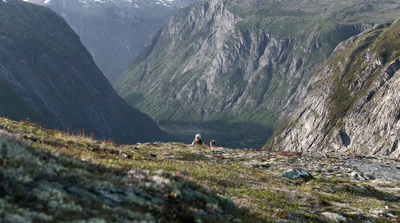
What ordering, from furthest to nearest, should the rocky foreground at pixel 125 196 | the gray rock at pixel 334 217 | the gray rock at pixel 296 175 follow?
the gray rock at pixel 296 175 < the gray rock at pixel 334 217 < the rocky foreground at pixel 125 196

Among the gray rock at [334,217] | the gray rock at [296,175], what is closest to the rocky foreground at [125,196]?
the gray rock at [334,217]

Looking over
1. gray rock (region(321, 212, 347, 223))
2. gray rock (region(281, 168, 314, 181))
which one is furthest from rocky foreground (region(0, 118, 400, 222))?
gray rock (region(281, 168, 314, 181))

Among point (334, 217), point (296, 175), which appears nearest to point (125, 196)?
point (334, 217)

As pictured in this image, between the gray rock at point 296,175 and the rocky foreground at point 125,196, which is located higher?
the rocky foreground at point 125,196

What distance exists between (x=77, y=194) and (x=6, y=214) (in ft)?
7.39

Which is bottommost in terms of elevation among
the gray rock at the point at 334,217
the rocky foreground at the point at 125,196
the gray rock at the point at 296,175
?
the gray rock at the point at 296,175

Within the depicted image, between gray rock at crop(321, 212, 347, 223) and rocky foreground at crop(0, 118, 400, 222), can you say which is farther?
gray rock at crop(321, 212, 347, 223)

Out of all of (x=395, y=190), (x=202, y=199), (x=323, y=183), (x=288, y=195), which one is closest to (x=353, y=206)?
(x=288, y=195)

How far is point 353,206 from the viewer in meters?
20.9

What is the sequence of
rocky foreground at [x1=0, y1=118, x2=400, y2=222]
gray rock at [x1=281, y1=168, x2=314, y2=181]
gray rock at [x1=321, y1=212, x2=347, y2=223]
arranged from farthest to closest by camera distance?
gray rock at [x1=281, y1=168, x2=314, y2=181] → gray rock at [x1=321, y1=212, x2=347, y2=223] → rocky foreground at [x1=0, y1=118, x2=400, y2=222]

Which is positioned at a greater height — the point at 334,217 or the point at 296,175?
the point at 334,217

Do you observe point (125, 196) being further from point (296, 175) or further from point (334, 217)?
point (296, 175)

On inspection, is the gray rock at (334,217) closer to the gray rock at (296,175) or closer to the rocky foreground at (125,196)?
the rocky foreground at (125,196)

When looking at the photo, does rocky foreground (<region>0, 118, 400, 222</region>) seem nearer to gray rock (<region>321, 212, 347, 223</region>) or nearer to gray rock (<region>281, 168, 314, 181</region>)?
gray rock (<region>321, 212, 347, 223</region>)
